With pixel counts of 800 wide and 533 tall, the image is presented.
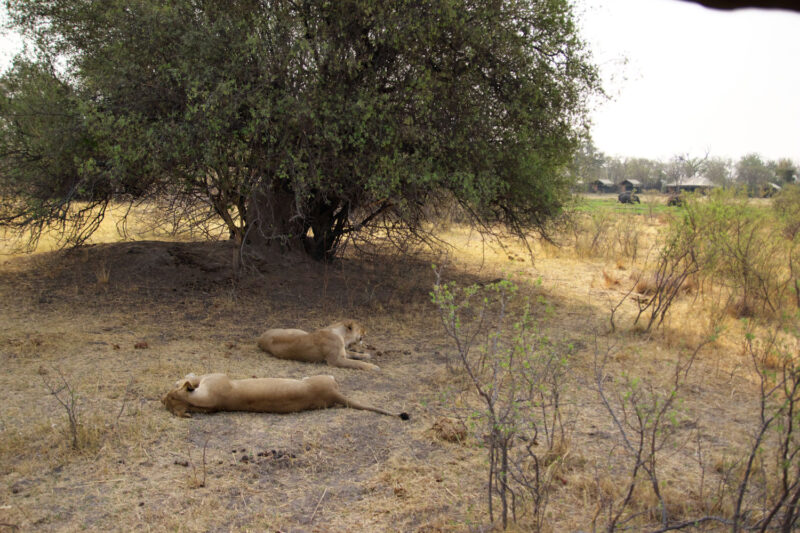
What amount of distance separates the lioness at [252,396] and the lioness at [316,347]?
1.22 meters

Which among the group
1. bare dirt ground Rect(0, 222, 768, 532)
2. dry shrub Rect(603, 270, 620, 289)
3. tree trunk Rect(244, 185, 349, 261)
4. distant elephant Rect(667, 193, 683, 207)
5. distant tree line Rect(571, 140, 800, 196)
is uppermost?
distant tree line Rect(571, 140, 800, 196)

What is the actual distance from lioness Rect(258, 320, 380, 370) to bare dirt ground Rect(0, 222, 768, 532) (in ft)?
0.47

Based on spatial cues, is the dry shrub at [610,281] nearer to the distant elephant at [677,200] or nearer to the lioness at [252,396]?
the distant elephant at [677,200]

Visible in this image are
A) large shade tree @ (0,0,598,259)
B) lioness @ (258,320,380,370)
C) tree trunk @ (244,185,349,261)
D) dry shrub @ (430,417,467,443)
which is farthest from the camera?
tree trunk @ (244,185,349,261)

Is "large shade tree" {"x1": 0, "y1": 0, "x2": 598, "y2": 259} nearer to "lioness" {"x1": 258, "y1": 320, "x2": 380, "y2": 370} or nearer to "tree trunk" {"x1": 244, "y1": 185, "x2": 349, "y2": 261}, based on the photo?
"tree trunk" {"x1": 244, "y1": 185, "x2": 349, "y2": 261}

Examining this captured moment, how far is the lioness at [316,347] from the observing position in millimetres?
6582

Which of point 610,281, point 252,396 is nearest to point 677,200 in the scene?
point 610,281

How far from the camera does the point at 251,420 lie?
5000 millimetres

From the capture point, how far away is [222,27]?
7.88m

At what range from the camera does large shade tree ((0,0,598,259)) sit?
308 inches

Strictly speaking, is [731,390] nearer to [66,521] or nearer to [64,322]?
[66,521]

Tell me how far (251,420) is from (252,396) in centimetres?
20

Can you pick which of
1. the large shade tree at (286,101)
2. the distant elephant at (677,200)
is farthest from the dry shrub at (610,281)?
the large shade tree at (286,101)

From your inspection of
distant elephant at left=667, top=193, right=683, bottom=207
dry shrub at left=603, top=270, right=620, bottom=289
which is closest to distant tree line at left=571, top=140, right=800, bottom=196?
distant elephant at left=667, top=193, right=683, bottom=207
